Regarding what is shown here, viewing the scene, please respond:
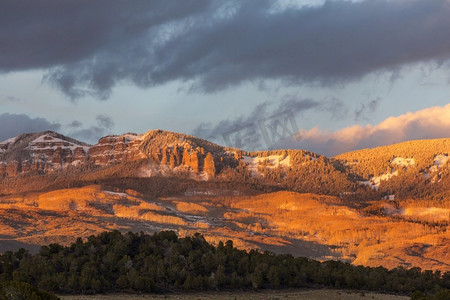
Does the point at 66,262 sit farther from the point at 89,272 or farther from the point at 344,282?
the point at 344,282

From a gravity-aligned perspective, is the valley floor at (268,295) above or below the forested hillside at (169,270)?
below

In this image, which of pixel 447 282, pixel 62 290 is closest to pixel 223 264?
pixel 62 290

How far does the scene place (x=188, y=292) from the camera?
10862cm

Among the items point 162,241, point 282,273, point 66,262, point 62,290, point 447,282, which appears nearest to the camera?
point 62,290

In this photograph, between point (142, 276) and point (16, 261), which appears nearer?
point (142, 276)

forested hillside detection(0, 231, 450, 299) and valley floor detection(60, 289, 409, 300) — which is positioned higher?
forested hillside detection(0, 231, 450, 299)

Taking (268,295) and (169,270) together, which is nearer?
(268,295)

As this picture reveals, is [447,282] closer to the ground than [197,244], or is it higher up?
closer to the ground

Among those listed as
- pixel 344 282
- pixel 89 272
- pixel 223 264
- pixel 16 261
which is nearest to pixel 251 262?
pixel 223 264

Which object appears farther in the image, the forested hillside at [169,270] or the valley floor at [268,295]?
the forested hillside at [169,270]

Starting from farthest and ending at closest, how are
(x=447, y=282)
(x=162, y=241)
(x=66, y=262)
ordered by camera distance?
(x=447, y=282) < (x=162, y=241) < (x=66, y=262)

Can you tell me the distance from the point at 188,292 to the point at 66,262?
21382 millimetres

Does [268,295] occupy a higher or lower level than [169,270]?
lower

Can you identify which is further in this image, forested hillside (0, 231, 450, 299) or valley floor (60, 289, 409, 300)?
forested hillside (0, 231, 450, 299)
